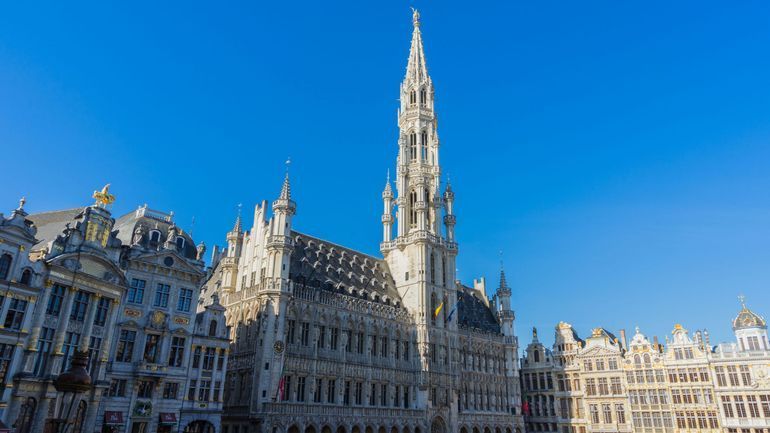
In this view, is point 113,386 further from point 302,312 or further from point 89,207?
point 302,312

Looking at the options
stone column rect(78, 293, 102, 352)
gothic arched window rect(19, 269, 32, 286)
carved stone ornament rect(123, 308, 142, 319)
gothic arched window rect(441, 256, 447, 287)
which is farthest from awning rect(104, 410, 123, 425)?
gothic arched window rect(441, 256, 447, 287)

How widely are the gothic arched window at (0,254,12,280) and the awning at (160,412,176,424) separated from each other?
14756 mm

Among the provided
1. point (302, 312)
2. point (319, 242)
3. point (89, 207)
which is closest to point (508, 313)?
point (319, 242)

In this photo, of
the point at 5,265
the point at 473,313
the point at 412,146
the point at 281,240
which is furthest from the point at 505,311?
the point at 5,265

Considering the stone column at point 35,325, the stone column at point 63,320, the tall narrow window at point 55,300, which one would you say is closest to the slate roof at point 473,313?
the stone column at point 63,320

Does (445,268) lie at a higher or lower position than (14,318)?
higher

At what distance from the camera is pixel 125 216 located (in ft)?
163

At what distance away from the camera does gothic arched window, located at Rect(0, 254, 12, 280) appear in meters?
33.4

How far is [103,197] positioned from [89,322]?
926 cm

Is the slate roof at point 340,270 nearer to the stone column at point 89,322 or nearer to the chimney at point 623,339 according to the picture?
the stone column at point 89,322

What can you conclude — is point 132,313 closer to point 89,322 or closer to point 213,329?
point 89,322

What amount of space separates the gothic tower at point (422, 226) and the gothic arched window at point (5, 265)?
141 ft

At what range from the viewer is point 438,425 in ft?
211

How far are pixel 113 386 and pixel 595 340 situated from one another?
6459 cm
